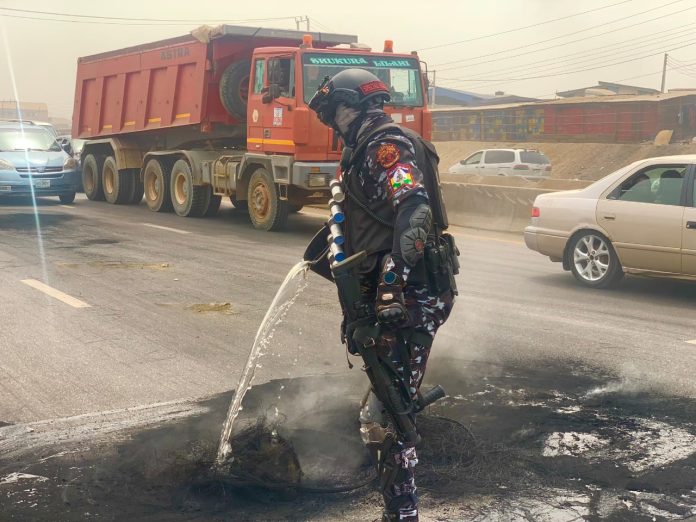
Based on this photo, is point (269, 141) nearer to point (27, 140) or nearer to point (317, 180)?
point (317, 180)

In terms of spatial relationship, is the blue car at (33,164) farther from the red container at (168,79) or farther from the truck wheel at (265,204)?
the truck wheel at (265,204)

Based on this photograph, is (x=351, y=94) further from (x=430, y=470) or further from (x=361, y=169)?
(x=430, y=470)

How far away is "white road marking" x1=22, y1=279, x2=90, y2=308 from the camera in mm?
7979

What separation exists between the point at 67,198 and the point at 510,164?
15055mm

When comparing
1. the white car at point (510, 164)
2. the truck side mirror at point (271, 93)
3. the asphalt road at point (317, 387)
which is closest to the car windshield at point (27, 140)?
the truck side mirror at point (271, 93)

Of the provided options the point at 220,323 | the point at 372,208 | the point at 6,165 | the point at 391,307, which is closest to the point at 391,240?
the point at 372,208

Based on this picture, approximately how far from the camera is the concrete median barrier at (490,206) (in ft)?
49.0

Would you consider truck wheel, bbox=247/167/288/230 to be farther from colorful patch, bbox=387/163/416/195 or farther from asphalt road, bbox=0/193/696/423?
colorful patch, bbox=387/163/416/195

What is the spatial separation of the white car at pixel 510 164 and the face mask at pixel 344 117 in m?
25.2

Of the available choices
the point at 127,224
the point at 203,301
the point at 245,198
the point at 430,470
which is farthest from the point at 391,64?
the point at 430,470

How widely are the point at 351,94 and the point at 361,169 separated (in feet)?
1.05

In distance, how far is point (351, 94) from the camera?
339 centimetres

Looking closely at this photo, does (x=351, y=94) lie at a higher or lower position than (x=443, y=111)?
lower

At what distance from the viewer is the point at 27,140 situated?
19.0 meters
